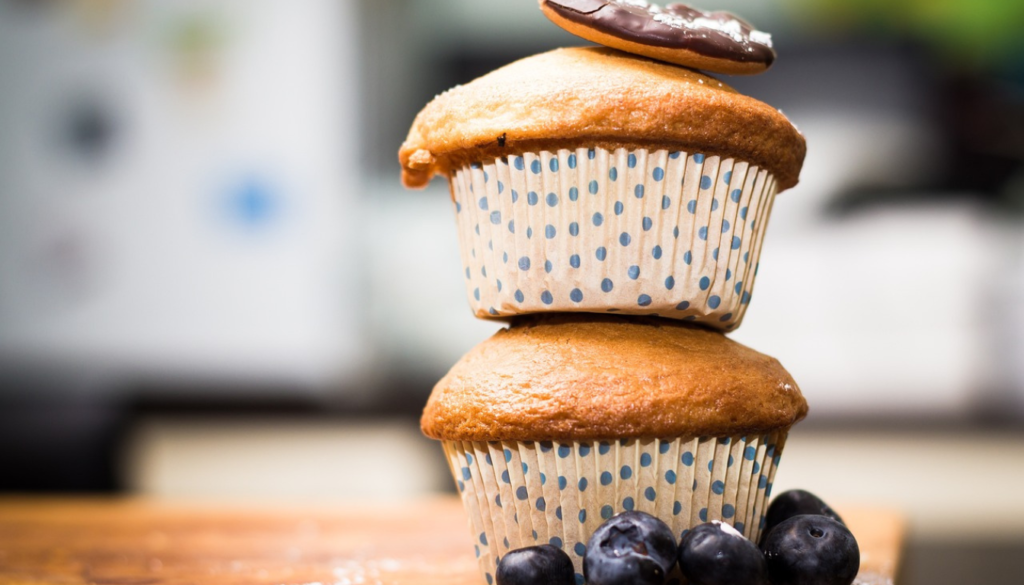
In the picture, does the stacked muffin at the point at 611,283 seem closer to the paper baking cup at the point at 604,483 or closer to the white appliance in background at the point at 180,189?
the paper baking cup at the point at 604,483

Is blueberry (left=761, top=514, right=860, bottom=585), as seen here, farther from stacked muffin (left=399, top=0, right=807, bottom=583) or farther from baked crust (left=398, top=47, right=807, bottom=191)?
baked crust (left=398, top=47, right=807, bottom=191)

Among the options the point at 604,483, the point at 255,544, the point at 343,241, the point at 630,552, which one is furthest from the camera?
the point at 343,241

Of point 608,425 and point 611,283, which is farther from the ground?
point 611,283

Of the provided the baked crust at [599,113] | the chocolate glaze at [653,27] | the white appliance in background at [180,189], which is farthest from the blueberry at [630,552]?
the white appliance in background at [180,189]

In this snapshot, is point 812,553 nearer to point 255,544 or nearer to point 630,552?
point 630,552

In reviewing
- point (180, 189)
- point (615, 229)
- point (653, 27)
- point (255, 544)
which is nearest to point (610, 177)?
point (615, 229)

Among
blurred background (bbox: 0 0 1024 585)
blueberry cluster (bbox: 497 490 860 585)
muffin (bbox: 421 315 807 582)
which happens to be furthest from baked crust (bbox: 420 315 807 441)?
blurred background (bbox: 0 0 1024 585)

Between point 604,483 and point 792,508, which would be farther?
point 792,508
